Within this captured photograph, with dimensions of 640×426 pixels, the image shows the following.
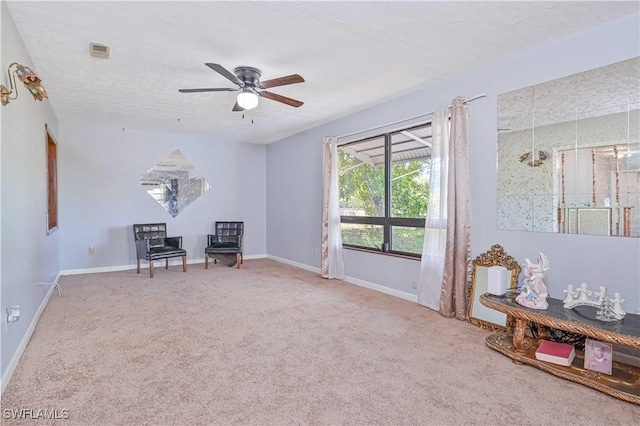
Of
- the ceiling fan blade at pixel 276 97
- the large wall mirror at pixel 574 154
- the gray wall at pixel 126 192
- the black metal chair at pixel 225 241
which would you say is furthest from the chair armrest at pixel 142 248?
the large wall mirror at pixel 574 154

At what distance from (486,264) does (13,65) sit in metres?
4.15

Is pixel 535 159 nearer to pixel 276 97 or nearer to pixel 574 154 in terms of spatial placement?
pixel 574 154

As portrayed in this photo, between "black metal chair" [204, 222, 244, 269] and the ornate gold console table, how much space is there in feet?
14.8

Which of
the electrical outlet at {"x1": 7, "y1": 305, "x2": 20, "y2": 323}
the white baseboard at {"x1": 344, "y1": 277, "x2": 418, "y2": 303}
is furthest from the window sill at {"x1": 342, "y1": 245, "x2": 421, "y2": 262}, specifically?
the electrical outlet at {"x1": 7, "y1": 305, "x2": 20, "y2": 323}

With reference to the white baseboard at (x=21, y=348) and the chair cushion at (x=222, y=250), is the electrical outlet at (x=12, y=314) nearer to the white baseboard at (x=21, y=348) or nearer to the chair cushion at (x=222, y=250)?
the white baseboard at (x=21, y=348)

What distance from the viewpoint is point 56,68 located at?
3439 millimetres

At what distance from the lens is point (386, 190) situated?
4680 mm

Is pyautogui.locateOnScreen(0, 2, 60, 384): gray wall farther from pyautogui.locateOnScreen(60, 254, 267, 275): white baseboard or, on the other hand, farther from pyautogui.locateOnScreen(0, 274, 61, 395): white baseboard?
pyautogui.locateOnScreen(60, 254, 267, 275): white baseboard

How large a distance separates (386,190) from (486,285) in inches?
71.8

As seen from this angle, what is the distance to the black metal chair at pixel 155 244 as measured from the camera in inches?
219

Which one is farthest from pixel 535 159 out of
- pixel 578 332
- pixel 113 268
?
pixel 113 268

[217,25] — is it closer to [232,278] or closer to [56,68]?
[56,68]

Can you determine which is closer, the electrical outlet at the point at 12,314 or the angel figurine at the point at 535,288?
the electrical outlet at the point at 12,314

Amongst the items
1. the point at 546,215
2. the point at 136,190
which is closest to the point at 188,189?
the point at 136,190
